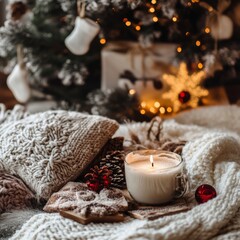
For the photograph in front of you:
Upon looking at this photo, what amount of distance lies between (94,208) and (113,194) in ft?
0.28

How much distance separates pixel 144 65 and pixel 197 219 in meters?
0.98

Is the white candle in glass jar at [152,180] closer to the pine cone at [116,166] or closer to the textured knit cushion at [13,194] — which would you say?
the pine cone at [116,166]

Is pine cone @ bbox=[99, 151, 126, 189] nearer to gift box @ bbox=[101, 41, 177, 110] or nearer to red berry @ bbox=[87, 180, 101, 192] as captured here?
red berry @ bbox=[87, 180, 101, 192]

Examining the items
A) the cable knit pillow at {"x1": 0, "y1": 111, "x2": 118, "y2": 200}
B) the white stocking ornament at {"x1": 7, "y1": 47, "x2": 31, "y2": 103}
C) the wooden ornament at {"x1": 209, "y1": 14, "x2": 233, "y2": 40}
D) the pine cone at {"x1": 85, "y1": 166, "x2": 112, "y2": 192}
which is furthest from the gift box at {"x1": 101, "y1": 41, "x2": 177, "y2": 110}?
the pine cone at {"x1": 85, "y1": 166, "x2": 112, "y2": 192}

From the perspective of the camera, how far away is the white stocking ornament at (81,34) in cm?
168

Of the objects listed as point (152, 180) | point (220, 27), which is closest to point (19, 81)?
point (220, 27)

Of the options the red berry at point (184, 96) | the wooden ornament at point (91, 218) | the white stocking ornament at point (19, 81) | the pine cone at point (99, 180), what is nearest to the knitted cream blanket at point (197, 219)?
the wooden ornament at point (91, 218)

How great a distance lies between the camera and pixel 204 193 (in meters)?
1.05

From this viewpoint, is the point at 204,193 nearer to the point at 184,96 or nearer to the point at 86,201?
the point at 86,201

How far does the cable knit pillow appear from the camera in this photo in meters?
1.16

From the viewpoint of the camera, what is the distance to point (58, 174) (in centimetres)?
116

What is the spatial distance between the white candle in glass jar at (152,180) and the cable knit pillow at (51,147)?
14 centimetres

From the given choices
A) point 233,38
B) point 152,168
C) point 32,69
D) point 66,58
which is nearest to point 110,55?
point 66,58

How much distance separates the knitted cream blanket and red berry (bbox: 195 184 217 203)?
2cm
